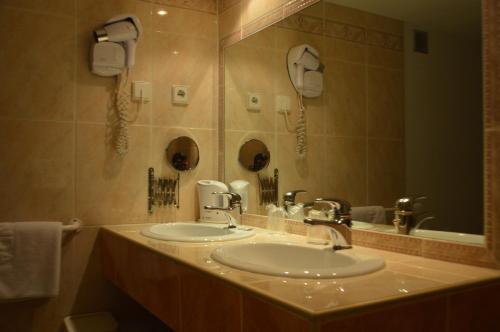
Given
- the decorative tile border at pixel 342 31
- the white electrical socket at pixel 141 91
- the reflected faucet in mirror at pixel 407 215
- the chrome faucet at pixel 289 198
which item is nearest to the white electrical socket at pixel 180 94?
the white electrical socket at pixel 141 91

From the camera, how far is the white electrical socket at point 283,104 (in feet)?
5.70

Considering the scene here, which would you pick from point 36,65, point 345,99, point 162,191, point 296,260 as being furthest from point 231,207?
point 36,65

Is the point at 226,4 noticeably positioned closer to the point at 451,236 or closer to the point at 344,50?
the point at 344,50

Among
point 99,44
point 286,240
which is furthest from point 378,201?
point 99,44

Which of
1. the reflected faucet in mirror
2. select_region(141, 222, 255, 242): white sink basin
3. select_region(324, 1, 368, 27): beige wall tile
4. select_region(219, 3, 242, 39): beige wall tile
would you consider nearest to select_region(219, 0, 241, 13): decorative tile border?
select_region(219, 3, 242, 39): beige wall tile

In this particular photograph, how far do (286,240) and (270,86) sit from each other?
72 centimetres

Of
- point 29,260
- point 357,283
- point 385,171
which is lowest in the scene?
point 29,260

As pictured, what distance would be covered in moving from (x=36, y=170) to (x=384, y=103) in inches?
55.3

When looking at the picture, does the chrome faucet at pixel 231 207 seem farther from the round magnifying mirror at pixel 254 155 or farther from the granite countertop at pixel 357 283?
the granite countertop at pixel 357 283

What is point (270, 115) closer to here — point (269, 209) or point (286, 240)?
point (269, 209)

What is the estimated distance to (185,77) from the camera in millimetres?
2125

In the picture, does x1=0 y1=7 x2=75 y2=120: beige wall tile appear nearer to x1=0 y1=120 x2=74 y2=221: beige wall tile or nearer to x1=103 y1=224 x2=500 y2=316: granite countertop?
x1=0 y1=120 x2=74 y2=221: beige wall tile

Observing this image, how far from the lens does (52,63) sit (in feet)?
6.00

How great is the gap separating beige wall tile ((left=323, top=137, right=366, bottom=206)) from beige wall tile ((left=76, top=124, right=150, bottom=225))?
0.90 m
